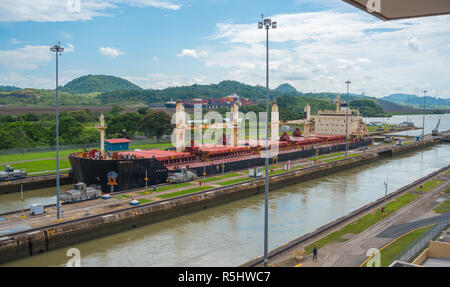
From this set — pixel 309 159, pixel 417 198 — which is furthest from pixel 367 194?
pixel 309 159

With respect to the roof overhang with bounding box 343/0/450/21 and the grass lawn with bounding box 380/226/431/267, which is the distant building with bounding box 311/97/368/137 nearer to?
the grass lawn with bounding box 380/226/431/267

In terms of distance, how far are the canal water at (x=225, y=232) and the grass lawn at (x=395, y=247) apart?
17.8ft

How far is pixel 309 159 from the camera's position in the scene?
48594 millimetres

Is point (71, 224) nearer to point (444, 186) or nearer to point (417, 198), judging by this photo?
point (417, 198)

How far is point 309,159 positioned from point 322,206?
21.6 meters

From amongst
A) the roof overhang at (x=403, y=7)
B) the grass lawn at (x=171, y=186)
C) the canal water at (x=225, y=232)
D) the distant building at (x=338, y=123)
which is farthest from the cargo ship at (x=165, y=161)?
the roof overhang at (x=403, y=7)

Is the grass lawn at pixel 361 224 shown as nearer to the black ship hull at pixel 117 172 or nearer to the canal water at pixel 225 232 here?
the canal water at pixel 225 232

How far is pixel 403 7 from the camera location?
5520 mm

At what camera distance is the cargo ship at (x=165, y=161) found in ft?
90.5

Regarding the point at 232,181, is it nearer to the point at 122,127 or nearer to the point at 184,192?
the point at 184,192

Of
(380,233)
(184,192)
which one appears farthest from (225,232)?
(380,233)

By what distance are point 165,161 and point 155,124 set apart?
2822 cm

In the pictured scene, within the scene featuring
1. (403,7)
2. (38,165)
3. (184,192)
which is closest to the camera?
(403,7)
